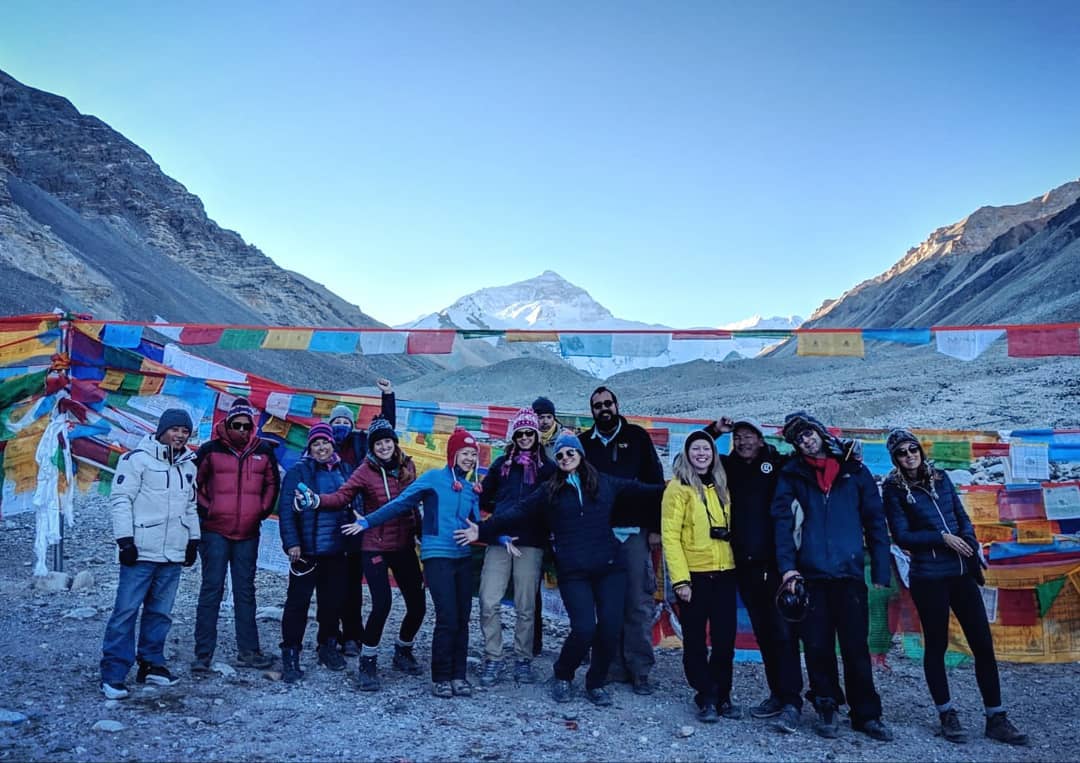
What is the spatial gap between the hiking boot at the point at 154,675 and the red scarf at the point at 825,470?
3931mm

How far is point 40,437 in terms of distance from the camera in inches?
264

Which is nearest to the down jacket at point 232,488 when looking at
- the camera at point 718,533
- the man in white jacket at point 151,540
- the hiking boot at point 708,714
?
the man in white jacket at point 151,540

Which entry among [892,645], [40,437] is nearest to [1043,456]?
[892,645]

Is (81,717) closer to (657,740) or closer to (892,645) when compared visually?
(657,740)

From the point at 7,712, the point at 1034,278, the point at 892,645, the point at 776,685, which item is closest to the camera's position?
the point at 7,712

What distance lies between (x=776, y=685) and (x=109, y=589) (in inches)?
213

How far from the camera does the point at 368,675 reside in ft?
15.7

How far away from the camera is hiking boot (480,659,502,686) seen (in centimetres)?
491

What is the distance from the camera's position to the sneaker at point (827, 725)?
14.0 feet

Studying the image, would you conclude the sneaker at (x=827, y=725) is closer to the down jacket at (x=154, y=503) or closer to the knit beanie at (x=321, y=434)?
the knit beanie at (x=321, y=434)

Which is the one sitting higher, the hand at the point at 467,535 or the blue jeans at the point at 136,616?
the hand at the point at 467,535

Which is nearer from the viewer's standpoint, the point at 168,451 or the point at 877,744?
the point at 877,744

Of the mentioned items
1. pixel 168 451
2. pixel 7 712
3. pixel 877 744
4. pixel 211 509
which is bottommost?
pixel 877 744

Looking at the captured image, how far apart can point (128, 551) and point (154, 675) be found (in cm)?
77
